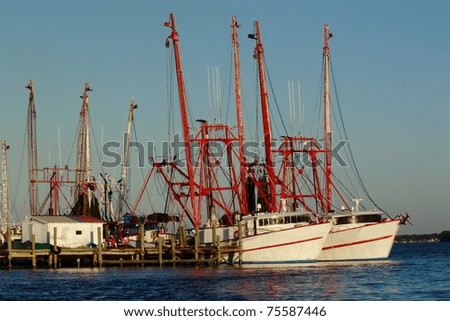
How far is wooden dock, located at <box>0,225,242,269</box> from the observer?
84312mm

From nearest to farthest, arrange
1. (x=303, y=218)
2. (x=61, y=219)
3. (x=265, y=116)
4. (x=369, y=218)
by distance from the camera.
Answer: (x=303, y=218) → (x=369, y=218) → (x=61, y=219) → (x=265, y=116)

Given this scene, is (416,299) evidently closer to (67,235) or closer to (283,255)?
(283,255)

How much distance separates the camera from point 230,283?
215 feet

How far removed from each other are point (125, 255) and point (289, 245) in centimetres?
1562

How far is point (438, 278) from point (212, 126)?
28.9 meters

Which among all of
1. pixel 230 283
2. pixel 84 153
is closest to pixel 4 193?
pixel 84 153

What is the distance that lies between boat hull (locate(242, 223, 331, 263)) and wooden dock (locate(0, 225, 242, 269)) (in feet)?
5.83

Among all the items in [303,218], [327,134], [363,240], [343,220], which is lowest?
[363,240]

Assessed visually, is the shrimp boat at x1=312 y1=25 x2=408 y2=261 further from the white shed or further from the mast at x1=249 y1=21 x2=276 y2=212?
the white shed

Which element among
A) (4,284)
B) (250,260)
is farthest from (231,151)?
(4,284)

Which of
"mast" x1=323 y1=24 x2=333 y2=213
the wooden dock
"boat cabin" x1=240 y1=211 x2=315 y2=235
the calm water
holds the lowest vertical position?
the calm water

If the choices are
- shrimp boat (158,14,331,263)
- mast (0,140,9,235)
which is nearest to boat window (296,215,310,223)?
shrimp boat (158,14,331,263)

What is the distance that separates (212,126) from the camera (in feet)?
309

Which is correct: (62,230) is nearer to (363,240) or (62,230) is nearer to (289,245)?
(289,245)
